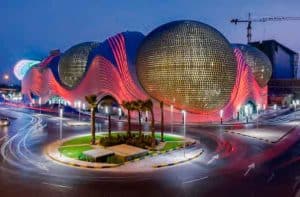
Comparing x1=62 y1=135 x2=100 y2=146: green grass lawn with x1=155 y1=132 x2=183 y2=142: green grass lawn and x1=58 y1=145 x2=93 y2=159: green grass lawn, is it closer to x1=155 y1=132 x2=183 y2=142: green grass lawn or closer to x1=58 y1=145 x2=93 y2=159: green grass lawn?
x1=58 y1=145 x2=93 y2=159: green grass lawn

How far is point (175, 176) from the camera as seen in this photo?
24.1m

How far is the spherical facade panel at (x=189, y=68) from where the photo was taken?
2192 inches

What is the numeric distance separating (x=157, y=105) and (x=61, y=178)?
36.1 meters

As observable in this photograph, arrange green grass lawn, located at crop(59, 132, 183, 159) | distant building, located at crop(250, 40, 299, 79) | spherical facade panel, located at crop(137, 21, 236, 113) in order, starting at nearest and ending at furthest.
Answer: green grass lawn, located at crop(59, 132, 183, 159) → spherical facade panel, located at crop(137, 21, 236, 113) → distant building, located at crop(250, 40, 299, 79)

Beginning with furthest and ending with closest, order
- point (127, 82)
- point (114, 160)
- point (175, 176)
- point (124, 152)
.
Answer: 1. point (127, 82)
2. point (124, 152)
3. point (114, 160)
4. point (175, 176)

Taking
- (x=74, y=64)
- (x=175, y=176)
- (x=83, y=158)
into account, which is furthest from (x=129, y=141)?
(x=74, y=64)

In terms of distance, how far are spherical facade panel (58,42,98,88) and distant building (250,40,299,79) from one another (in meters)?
90.7

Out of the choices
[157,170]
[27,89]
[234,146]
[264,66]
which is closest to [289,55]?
[264,66]

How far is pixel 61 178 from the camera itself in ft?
76.8

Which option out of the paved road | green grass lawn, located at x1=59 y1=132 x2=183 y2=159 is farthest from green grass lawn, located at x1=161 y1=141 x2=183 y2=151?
the paved road

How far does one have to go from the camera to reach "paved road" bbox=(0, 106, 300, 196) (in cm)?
2092

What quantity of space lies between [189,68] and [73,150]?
92.6 ft

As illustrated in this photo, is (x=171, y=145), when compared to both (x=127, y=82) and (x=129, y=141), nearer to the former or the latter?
(x=129, y=141)

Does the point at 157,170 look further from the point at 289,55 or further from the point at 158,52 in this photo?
the point at 289,55
